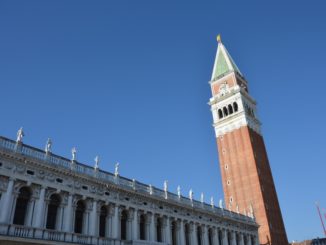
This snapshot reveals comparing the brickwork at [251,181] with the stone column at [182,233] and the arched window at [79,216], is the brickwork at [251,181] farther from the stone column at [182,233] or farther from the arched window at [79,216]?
the arched window at [79,216]

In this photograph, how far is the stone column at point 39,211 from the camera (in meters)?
21.9

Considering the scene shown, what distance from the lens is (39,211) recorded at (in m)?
22.3

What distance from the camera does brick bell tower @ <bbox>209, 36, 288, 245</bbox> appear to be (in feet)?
171

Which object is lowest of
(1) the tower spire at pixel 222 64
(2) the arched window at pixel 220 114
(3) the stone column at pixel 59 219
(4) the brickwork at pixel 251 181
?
(3) the stone column at pixel 59 219

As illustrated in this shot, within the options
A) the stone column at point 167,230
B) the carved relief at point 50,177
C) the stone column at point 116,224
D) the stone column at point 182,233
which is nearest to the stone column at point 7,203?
the carved relief at point 50,177

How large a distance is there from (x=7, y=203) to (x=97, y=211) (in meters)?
7.16

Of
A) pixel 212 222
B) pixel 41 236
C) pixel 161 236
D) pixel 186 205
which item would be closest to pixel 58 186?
pixel 41 236

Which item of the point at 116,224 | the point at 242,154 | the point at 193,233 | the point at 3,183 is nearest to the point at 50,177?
the point at 3,183

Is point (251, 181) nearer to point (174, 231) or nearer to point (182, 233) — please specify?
point (182, 233)

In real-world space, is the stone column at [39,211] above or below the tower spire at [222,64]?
below

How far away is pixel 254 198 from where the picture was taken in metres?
52.8

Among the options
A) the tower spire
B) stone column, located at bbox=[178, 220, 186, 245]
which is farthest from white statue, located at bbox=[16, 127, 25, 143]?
the tower spire

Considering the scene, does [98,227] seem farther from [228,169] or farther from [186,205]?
[228,169]

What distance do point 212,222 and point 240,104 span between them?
27.3 m
